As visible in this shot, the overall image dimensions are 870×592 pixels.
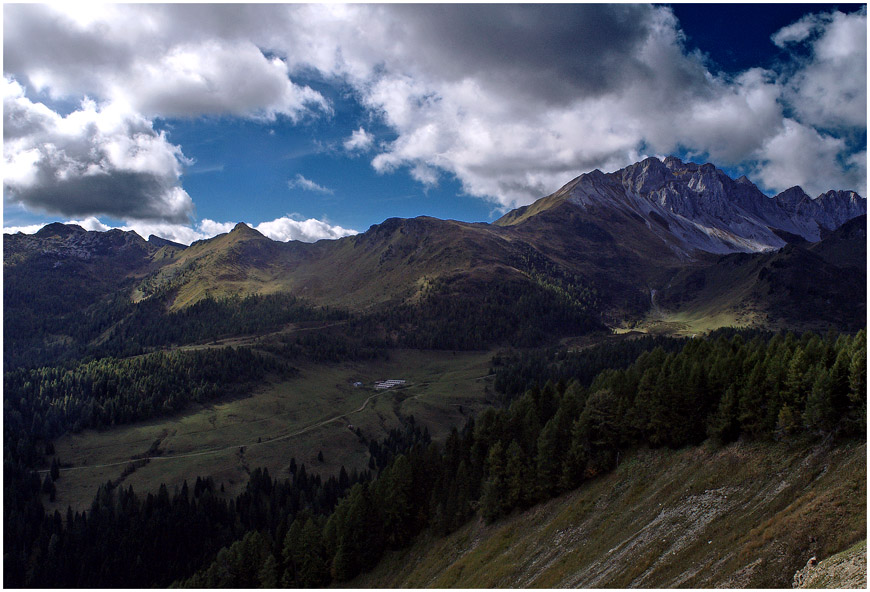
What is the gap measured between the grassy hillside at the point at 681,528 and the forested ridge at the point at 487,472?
3.60 meters

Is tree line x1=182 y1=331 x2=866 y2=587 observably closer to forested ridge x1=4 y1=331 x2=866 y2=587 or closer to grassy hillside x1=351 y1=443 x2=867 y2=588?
forested ridge x1=4 y1=331 x2=866 y2=587

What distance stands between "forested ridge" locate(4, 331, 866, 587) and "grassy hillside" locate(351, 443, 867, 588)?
360 cm

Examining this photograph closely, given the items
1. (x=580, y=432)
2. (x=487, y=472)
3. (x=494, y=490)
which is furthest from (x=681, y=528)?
(x=487, y=472)

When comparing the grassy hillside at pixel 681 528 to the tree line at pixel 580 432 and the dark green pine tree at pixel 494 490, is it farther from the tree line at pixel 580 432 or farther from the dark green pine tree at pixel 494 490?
the tree line at pixel 580 432

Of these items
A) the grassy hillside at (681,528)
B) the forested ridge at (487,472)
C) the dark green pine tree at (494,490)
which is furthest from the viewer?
the dark green pine tree at (494,490)

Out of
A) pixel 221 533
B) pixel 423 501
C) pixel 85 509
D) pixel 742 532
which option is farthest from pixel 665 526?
pixel 85 509

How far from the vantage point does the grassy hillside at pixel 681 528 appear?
38.8 m

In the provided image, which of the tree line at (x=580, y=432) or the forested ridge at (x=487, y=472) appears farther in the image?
the forested ridge at (x=487, y=472)

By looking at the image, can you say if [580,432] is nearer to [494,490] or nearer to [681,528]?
[494,490]

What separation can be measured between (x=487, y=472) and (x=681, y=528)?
43.5m

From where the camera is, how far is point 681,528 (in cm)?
5047

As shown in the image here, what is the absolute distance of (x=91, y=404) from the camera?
199500 mm

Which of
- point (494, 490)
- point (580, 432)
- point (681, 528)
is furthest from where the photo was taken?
point (494, 490)

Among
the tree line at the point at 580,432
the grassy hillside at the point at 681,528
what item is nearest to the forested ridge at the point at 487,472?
the tree line at the point at 580,432
